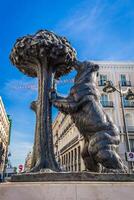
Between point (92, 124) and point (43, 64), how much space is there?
70.8 inches

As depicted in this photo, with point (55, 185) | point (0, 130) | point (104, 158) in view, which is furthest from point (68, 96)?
point (0, 130)

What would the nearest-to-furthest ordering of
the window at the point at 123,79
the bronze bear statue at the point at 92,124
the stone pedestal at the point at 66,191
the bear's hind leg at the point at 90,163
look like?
1. the stone pedestal at the point at 66,191
2. the bronze bear statue at the point at 92,124
3. the bear's hind leg at the point at 90,163
4. the window at the point at 123,79

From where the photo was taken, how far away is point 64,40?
496cm

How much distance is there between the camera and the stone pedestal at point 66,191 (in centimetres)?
269

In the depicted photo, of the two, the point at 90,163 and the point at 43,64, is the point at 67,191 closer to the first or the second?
the point at 90,163

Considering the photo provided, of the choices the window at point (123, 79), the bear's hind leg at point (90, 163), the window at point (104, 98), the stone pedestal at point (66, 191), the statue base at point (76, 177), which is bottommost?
the stone pedestal at point (66, 191)

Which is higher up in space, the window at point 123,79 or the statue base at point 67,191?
the window at point 123,79

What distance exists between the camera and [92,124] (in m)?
3.96

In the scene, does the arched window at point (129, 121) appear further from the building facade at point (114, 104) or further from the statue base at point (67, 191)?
the statue base at point (67, 191)

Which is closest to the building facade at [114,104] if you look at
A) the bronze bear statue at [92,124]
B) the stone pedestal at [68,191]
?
the bronze bear statue at [92,124]

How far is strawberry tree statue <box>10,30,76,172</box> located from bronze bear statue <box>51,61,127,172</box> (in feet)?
1.09

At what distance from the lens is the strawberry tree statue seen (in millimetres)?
4047

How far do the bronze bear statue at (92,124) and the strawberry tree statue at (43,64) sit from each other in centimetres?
33

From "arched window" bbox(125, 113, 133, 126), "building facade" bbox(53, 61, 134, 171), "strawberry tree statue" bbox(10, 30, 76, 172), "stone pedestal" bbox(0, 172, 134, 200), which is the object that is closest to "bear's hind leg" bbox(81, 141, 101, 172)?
"strawberry tree statue" bbox(10, 30, 76, 172)
